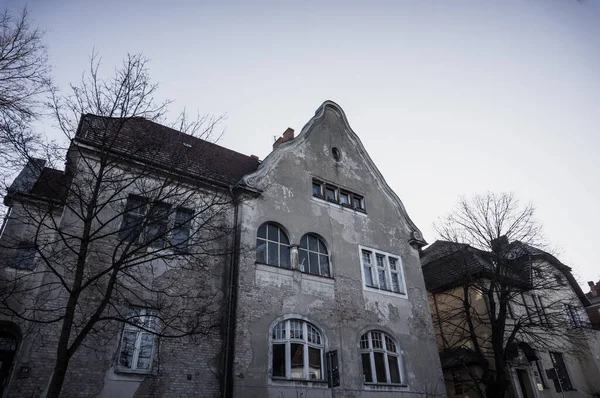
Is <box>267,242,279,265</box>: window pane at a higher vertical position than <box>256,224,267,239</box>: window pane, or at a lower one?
lower

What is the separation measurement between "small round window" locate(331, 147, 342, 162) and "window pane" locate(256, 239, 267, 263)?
21.5ft

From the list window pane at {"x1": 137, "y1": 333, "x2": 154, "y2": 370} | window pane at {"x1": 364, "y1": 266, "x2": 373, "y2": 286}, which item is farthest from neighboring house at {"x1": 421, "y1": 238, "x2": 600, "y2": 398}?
window pane at {"x1": 137, "y1": 333, "x2": 154, "y2": 370}

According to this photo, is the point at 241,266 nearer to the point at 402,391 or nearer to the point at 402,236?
the point at 402,391

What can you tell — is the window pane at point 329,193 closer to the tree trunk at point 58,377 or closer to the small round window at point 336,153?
the small round window at point 336,153

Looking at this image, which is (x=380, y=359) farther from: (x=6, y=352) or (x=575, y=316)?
(x=575, y=316)

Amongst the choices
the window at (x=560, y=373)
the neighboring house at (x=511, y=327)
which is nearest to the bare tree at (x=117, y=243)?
the neighboring house at (x=511, y=327)

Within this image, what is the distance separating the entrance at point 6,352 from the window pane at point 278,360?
7373mm

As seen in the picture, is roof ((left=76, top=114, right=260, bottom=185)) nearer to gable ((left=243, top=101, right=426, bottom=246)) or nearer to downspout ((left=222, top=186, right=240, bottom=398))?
downspout ((left=222, top=186, right=240, bottom=398))

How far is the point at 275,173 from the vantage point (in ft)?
53.2

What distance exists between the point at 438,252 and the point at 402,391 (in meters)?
12.4

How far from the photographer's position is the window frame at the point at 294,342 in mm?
12477

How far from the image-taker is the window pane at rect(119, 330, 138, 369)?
34.6 ft

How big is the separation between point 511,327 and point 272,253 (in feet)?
49.2

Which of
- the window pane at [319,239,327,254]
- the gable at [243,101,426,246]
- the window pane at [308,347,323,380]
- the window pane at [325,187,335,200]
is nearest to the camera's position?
the window pane at [308,347,323,380]
